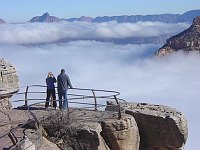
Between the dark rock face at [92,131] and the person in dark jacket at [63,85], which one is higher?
the person in dark jacket at [63,85]

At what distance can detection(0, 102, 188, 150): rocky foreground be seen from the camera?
53.2ft

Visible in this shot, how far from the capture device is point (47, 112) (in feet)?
65.2

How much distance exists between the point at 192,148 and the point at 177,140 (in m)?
120

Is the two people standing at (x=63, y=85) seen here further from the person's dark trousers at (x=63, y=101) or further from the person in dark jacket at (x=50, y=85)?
the person in dark jacket at (x=50, y=85)

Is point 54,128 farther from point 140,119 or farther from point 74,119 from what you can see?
point 140,119

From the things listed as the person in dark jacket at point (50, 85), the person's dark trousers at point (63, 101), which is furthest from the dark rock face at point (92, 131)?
the person in dark jacket at point (50, 85)

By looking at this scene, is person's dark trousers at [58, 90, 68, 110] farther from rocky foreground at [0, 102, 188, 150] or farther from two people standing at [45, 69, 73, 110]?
rocky foreground at [0, 102, 188, 150]

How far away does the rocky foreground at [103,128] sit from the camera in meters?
16.2

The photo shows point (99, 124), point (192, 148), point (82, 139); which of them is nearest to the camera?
point (82, 139)

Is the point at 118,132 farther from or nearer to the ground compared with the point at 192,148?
farther from the ground

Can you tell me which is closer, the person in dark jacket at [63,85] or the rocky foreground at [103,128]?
the rocky foreground at [103,128]

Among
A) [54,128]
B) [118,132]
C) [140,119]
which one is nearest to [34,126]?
[54,128]

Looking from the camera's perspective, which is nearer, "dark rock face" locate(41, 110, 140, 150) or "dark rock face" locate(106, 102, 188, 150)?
"dark rock face" locate(41, 110, 140, 150)

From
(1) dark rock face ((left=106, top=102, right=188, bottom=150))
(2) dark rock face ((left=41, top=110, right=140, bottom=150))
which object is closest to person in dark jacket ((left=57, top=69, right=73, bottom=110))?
(2) dark rock face ((left=41, top=110, right=140, bottom=150))
